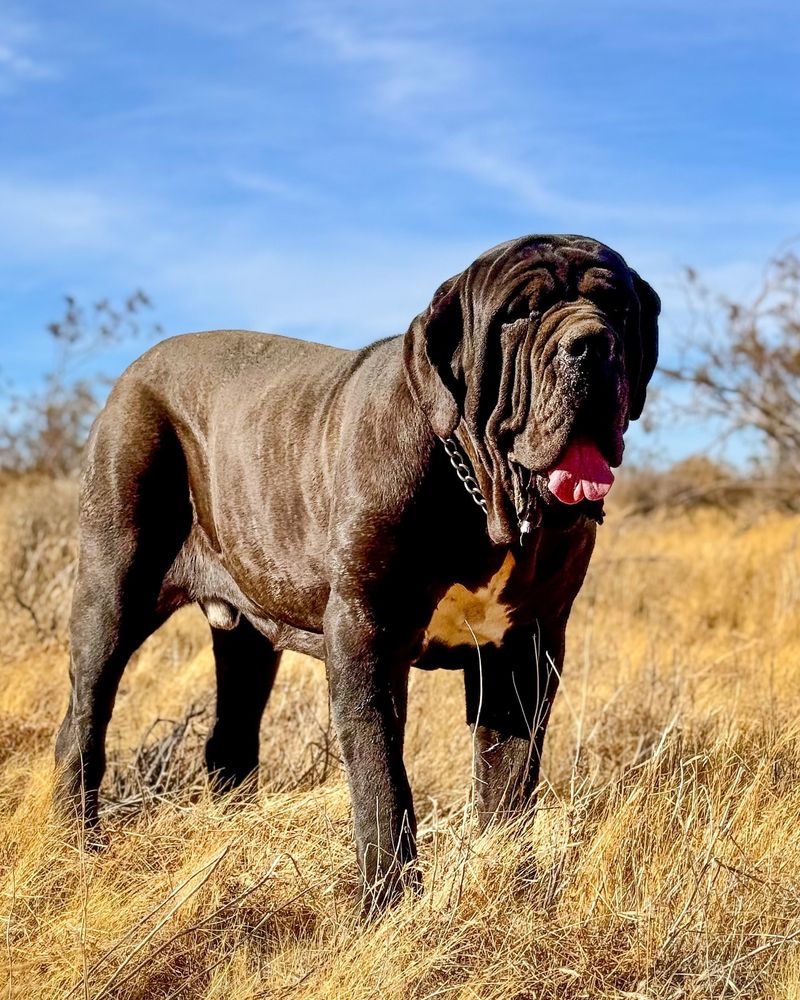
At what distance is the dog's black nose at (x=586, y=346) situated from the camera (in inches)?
123

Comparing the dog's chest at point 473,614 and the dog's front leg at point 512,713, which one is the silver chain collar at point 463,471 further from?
the dog's front leg at point 512,713

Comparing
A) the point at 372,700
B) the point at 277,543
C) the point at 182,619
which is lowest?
the point at 182,619

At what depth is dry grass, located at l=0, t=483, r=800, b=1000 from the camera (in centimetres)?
320

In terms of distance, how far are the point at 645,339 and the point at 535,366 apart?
479 millimetres

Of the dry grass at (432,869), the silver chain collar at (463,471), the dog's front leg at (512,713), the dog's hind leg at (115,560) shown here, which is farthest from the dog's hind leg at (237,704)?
the silver chain collar at (463,471)

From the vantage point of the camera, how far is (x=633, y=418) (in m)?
3.48

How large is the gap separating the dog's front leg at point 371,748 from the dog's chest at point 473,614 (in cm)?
20

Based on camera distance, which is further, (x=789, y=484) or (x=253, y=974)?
(x=789, y=484)

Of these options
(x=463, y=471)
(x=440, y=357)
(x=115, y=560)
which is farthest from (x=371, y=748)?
(x=115, y=560)

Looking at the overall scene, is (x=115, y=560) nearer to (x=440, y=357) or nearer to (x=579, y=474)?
(x=440, y=357)

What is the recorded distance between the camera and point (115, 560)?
4613 millimetres

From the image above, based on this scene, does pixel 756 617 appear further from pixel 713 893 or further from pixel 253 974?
pixel 253 974

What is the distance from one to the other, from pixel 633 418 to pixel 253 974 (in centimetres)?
175

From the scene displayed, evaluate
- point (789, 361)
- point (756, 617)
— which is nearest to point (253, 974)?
point (756, 617)
